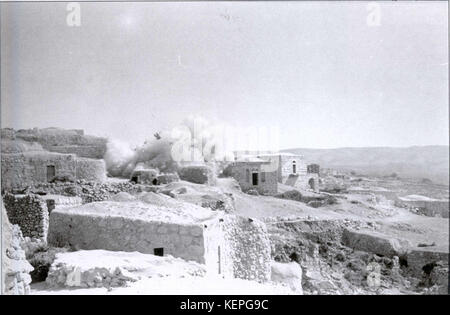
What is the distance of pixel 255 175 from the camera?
16703mm

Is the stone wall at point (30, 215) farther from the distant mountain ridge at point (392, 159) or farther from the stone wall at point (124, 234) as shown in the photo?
the distant mountain ridge at point (392, 159)

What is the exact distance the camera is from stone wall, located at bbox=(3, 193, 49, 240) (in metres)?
9.10

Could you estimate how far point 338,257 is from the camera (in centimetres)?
1270

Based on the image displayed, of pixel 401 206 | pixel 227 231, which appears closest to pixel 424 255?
pixel 401 206

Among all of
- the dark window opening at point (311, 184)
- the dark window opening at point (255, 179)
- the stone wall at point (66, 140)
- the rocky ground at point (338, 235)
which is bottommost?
the rocky ground at point (338, 235)

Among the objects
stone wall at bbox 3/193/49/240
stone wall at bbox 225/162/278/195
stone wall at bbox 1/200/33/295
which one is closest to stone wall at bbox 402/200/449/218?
stone wall at bbox 225/162/278/195

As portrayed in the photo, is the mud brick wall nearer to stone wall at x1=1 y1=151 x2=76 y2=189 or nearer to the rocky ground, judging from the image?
the rocky ground

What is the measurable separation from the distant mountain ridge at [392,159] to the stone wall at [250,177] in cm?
157

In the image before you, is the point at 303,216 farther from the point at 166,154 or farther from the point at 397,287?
the point at 166,154

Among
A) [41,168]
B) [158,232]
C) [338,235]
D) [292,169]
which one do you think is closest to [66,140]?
[41,168]

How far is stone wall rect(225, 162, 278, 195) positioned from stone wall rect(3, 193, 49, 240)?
867 centimetres

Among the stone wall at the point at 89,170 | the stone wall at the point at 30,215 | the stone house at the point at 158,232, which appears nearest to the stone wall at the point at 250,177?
the stone wall at the point at 89,170

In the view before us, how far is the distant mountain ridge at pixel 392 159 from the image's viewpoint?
1130 cm
